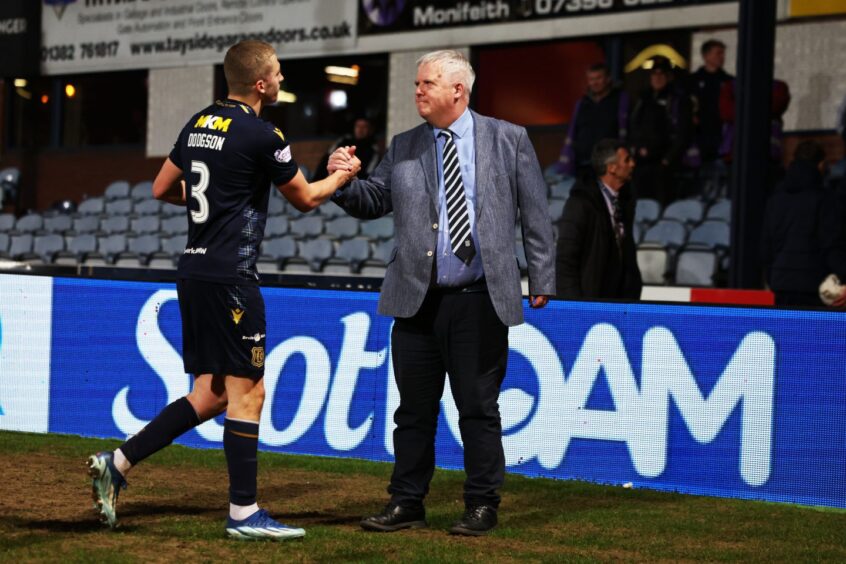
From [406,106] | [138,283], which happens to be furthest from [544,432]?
[406,106]

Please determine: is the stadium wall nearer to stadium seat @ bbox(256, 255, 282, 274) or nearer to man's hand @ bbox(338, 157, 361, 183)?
man's hand @ bbox(338, 157, 361, 183)

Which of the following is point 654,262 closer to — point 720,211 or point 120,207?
point 720,211

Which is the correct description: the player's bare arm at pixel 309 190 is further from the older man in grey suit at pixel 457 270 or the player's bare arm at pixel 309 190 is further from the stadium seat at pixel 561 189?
the stadium seat at pixel 561 189

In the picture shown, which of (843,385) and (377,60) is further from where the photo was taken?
(377,60)

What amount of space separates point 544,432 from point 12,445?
10.5ft

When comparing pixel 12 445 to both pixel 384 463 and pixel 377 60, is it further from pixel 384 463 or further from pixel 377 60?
pixel 377 60

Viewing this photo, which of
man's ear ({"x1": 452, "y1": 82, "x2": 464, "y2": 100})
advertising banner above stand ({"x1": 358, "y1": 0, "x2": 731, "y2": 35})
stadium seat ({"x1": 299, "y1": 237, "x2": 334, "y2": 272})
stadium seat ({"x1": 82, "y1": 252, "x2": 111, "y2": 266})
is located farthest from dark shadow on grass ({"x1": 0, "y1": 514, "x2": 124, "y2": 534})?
stadium seat ({"x1": 82, "y1": 252, "x2": 111, "y2": 266})

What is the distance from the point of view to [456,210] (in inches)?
224

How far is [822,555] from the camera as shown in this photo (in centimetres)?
554

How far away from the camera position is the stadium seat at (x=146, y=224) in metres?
19.0

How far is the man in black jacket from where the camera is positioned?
27.3ft

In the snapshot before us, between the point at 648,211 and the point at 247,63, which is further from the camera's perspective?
the point at 648,211

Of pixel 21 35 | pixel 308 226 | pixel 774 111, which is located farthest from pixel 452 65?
pixel 21 35

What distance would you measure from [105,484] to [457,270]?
168cm
